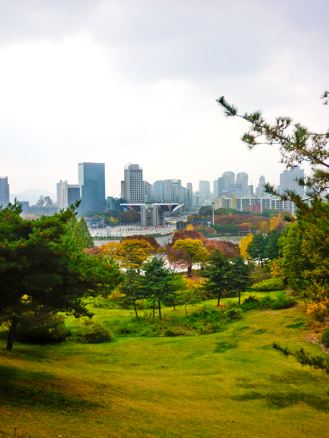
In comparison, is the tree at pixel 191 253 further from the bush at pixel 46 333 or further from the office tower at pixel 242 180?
the office tower at pixel 242 180

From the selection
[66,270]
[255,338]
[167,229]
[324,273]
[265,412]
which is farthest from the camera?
[167,229]

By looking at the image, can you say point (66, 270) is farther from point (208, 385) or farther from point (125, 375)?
point (208, 385)

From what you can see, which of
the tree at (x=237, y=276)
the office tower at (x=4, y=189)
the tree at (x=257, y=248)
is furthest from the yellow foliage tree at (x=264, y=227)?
the office tower at (x=4, y=189)

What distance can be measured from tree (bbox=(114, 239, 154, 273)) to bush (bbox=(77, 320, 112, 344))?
47.0 ft

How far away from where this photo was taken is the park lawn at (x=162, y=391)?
518 centimetres

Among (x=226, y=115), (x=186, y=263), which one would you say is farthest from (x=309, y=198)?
(x=186, y=263)

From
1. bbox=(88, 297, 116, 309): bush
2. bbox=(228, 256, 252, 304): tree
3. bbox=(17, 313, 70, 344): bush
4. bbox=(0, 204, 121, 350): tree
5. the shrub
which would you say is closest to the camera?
bbox=(0, 204, 121, 350): tree

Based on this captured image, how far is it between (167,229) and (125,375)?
Answer: 48.2 metres

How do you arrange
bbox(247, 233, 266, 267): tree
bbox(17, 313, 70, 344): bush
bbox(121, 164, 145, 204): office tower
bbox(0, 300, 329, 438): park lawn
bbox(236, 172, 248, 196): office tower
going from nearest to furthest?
bbox(0, 300, 329, 438): park lawn < bbox(17, 313, 70, 344): bush < bbox(247, 233, 266, 267): tree < bbox(121, 164, 145, 204): office tower < bbox(236, 172, 248, 196): office tower

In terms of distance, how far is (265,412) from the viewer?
20.9ft

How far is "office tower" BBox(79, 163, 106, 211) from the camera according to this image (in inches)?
4395

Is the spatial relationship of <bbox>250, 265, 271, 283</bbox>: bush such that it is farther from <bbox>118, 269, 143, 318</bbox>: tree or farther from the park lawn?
the park lawn

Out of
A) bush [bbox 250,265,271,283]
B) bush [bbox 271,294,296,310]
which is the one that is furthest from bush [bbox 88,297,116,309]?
bush [bbox 250,265,271,283]

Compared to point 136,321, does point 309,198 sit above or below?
above
